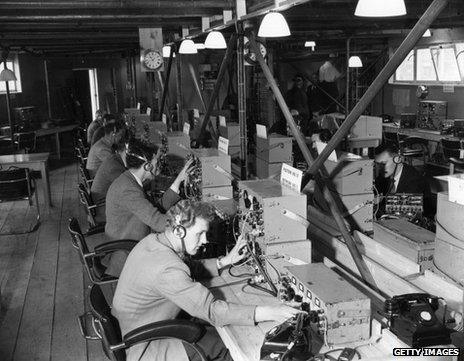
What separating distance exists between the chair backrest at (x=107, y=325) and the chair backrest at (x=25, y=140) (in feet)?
28.4

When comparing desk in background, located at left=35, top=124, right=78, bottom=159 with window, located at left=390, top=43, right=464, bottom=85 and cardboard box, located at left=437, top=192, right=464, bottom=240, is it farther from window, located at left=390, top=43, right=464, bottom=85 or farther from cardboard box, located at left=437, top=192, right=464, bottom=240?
cardboard box, located at left=437, top=192, right=464, bottom=240

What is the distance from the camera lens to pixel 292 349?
2.14 meters

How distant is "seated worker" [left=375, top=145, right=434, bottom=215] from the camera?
4.80 m

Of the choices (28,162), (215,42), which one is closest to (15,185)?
(28,162)

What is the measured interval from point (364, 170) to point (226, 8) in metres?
2.70

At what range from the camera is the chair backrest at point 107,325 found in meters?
2.49

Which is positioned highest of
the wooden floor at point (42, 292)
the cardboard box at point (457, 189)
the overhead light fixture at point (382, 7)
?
the overhead light fixture at point (382, 7)

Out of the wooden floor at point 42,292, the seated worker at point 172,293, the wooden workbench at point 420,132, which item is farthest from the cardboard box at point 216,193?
the wooden workbench at point 420,132

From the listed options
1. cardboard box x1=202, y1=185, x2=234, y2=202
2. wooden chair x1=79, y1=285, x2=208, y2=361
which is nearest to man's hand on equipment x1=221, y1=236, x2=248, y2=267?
wooden chair x1=79, y1=285, x2=208, y2=361

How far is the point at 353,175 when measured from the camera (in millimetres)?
4188

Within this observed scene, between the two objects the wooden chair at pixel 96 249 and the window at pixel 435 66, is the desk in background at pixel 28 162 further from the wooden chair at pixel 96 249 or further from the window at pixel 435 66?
the window at pixel 435 66

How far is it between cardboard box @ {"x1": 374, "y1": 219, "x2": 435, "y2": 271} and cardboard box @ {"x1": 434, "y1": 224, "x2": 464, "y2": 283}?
145mm

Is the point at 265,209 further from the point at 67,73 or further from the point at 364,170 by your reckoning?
the point at 67,73

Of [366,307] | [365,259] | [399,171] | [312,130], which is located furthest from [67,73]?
[366,307]
